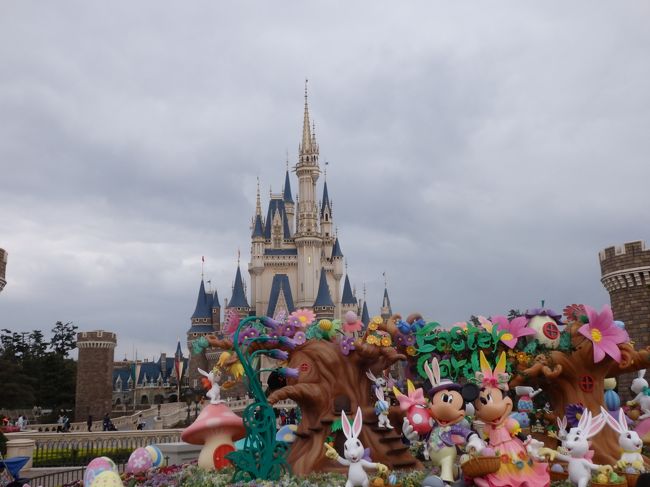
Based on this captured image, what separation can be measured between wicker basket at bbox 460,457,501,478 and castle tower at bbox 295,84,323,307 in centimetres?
5689

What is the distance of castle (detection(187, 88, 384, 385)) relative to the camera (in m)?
62.9

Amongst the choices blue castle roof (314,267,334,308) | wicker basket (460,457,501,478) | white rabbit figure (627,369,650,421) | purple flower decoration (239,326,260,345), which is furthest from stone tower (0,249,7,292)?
blue castle roof (314,267,334,308)

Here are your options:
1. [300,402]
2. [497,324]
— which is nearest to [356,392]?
[300,402]

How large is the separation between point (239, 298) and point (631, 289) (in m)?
45.1

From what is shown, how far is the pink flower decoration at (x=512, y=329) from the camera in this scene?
13.5 m

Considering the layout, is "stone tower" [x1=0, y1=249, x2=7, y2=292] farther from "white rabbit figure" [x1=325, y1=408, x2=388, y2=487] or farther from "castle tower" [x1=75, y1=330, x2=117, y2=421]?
"castle tower" [x1=75, y1=330, x2=117, y2=421]

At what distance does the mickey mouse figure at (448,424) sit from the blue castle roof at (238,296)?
175 feet

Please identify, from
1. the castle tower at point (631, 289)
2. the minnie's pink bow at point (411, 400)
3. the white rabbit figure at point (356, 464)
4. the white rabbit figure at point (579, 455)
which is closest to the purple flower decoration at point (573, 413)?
the white rabbit figure at point (579, 455)

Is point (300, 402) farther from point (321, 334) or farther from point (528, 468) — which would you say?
point (528, 468)

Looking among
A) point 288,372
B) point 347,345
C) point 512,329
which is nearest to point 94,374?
point 288,372

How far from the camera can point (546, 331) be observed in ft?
43.9

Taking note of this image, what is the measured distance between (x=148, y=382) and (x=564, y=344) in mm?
69764

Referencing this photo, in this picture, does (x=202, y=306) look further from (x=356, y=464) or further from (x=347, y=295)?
(x=356, y=464)

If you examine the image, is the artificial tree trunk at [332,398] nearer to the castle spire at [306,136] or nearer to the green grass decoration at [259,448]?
the green grass decoration at [259,448]
